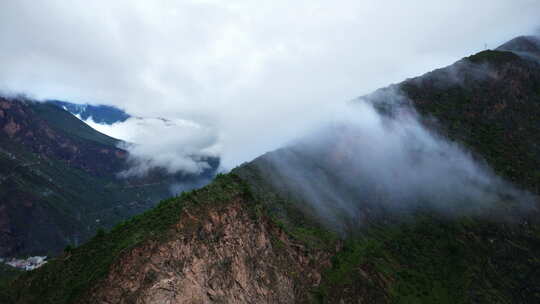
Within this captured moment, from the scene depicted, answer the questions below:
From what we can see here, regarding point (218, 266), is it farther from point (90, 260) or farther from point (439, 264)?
point (439, 264)

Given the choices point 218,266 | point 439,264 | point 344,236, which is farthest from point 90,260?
point 439,264

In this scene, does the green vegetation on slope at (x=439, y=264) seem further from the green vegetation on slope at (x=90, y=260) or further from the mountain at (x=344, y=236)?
the green vegetation on slope at (x=90, y=260)

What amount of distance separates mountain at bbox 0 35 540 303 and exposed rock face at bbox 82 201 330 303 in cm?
17

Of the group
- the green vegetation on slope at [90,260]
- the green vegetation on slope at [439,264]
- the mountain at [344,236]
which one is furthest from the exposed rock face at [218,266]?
the green vegetation on slope at [439,264]

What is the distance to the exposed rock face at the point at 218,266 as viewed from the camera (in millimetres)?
43812

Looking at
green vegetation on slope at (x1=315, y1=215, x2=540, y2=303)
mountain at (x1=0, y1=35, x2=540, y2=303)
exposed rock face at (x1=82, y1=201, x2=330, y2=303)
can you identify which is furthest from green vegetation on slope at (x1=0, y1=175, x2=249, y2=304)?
green vegetation on slope at (x1=315, y1=215, x2=540, y2=303)

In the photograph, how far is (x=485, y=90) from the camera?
137 m

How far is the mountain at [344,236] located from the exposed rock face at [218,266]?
0.17 m

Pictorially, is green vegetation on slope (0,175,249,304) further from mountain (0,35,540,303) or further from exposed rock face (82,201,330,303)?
exposed rock face (82,201,330,303)

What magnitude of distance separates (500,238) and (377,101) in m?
64.8

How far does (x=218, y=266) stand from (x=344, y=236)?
45312 millimetres

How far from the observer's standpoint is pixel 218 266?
170 ft

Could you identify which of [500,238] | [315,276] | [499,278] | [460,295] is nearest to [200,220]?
[315,276]

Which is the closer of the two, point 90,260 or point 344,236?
point 90,260
